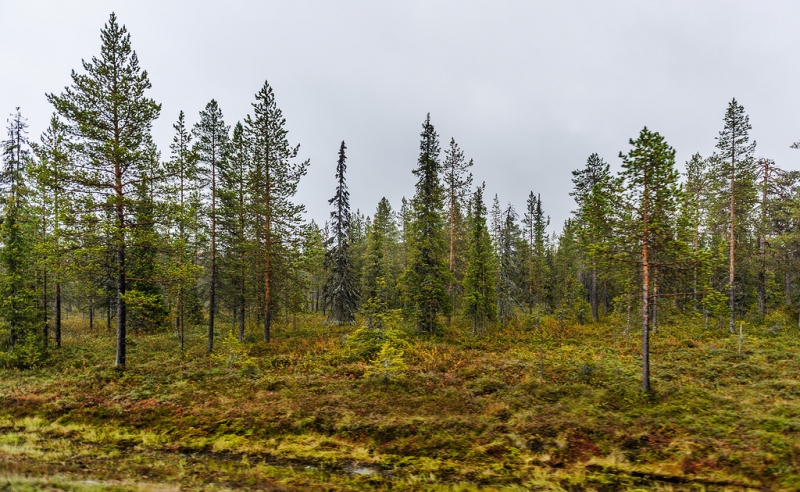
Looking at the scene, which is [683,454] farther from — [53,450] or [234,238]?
[234,238]

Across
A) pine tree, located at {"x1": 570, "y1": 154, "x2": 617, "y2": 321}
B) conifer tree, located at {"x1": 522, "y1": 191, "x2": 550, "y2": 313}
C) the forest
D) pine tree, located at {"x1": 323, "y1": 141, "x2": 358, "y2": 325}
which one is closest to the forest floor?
the forest

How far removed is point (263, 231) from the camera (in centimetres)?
2038

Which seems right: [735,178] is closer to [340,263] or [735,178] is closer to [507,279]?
[507,279]

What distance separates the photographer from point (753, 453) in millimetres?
8648

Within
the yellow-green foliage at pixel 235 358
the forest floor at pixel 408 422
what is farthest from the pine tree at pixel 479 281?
the yellow-green foliage at pixel 235 358

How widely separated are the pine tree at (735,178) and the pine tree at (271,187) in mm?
30990

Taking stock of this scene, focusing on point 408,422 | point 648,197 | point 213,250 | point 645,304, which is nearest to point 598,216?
point 648,197

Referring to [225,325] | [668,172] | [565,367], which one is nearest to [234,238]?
[225,325]

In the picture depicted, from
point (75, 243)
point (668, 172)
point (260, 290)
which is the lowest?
point (260, 290)

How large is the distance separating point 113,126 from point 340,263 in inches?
617

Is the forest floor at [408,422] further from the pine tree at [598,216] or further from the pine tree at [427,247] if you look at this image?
the pine tree at [598,216]

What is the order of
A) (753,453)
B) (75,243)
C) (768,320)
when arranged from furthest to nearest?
(768,320), (75,243), (753,453)

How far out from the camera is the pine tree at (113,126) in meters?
13.7

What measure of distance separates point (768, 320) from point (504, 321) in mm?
19946
